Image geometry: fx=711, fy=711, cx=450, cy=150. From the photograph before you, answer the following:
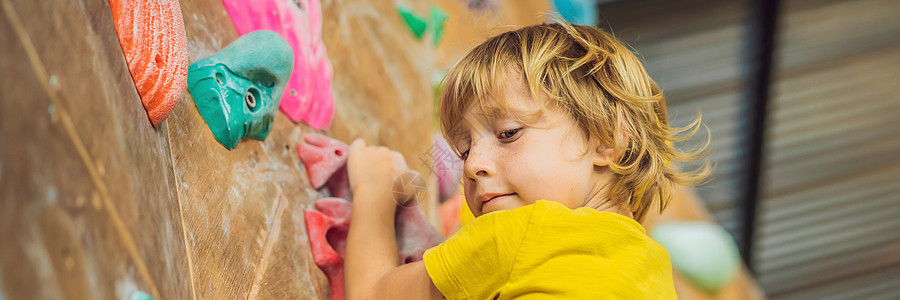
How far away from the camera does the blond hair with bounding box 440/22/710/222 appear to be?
0.89 m

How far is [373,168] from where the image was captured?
3.38 ft

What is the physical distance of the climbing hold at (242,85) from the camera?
28.8 inches

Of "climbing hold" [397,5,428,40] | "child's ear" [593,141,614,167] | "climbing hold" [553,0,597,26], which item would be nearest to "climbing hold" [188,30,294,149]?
"child's ear" [593,141,614,167]

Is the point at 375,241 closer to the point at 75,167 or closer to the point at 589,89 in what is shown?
the point at 589,89

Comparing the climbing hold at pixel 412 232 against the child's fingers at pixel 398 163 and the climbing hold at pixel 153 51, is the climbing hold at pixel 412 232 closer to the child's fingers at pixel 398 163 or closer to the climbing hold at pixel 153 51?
the child's fingers at pixel 398 163

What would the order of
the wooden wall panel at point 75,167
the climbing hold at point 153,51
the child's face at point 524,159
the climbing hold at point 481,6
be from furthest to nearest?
the climbing hold at point 481,6 → the child's face at point 524,159 → the climbing hold at point 153,51 → the wooden wall panel at point 75,167

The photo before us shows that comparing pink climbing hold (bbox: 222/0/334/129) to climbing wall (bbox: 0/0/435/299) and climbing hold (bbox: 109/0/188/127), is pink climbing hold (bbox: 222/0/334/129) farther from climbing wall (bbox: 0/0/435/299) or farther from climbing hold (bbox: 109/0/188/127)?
climbing hold (bbox: 109/0/188/127)

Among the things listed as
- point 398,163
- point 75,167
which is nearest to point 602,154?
point 398,163

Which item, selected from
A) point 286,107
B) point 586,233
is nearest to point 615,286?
point 586,233

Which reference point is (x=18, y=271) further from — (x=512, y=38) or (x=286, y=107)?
→ (x=512, y=38)

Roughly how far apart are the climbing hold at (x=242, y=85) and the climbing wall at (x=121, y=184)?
0.05 feet

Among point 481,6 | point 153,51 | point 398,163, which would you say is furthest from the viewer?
point 481,6

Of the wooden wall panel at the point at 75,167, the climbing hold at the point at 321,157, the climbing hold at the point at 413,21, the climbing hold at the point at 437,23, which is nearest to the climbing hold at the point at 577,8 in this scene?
the climbing hold at the point at 437,23

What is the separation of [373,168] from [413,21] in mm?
729
